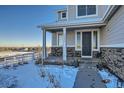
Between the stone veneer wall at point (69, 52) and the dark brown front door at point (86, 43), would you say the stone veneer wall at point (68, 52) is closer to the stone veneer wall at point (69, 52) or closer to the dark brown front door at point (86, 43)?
the stone veneer wall at point (69, 52)

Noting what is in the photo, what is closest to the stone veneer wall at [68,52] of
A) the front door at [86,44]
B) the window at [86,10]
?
the front door at [86,44]

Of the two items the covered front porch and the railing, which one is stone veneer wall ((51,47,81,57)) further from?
the railing

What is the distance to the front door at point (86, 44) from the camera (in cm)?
1075

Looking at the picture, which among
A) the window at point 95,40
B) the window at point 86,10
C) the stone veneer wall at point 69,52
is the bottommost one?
the stone veneer wall at point 69,52

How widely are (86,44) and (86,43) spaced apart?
0.07 meters

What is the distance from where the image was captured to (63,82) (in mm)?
5430

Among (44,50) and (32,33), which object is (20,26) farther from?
(44,50)

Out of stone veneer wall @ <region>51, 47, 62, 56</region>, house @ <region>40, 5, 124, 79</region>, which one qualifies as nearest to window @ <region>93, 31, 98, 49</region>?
house @ <region>40, 5, 124, 79</region>

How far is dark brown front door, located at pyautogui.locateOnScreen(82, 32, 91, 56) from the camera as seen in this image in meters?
10.8

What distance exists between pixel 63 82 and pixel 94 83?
39.7 inches
